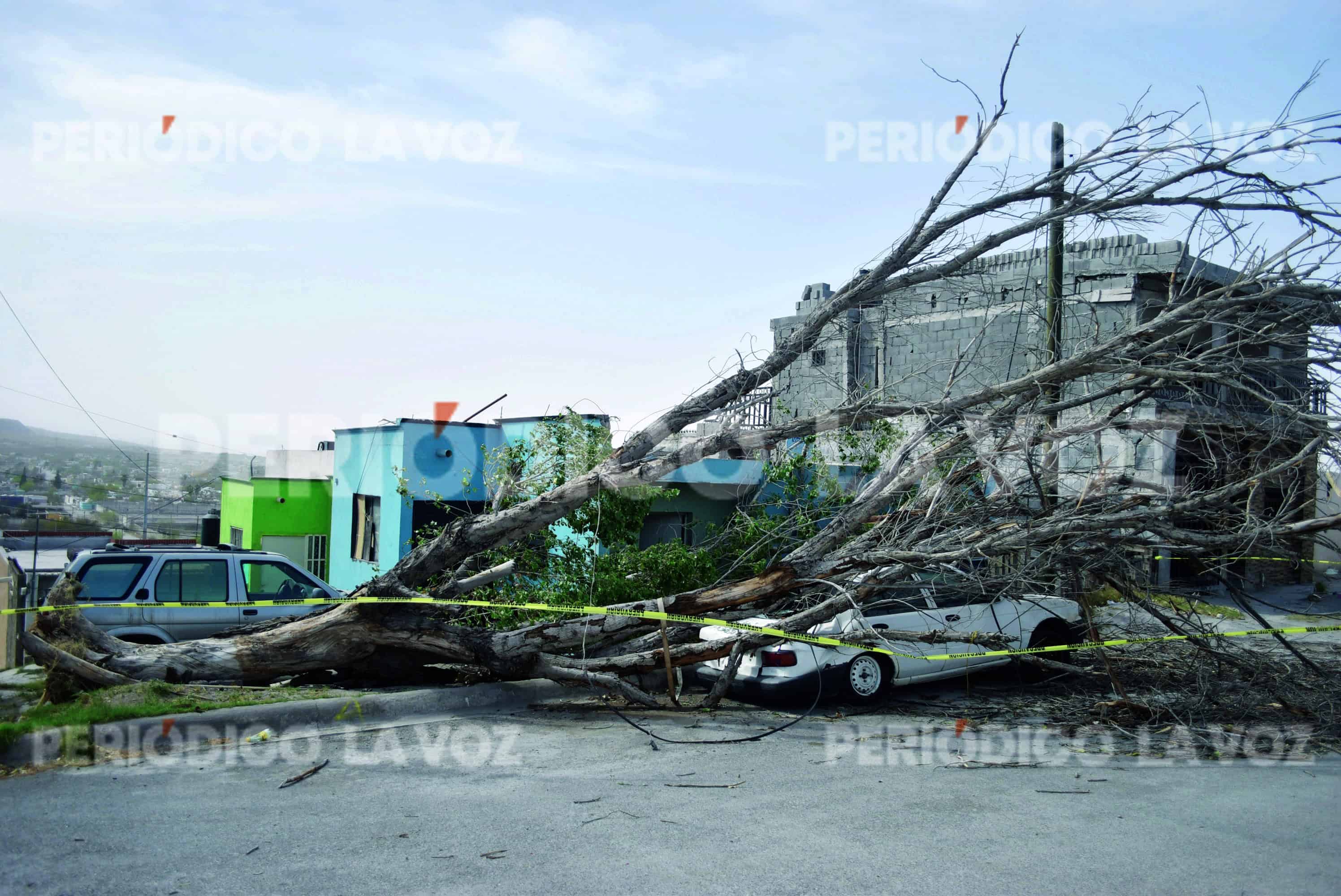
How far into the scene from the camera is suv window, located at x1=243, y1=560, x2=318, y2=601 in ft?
37.8

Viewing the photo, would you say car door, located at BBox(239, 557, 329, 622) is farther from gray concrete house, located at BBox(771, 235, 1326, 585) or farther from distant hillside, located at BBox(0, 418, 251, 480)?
distant hillside, located at BBox(0, 418, 251, 480)

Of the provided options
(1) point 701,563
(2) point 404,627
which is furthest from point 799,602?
(2) point 404,627

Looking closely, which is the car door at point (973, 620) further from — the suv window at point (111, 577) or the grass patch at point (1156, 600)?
the suv window at point (111, 577)

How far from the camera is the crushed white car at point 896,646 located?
29.6 ft

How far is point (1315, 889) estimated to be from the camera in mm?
4848

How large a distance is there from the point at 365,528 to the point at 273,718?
1210cm

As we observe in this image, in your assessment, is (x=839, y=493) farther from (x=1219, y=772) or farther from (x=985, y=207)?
(x=1219, y=772)

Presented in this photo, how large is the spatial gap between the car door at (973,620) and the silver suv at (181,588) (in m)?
6.93

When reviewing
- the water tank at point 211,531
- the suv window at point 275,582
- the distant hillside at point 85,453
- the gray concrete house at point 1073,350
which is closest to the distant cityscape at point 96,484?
the distant hillside at point 85,453

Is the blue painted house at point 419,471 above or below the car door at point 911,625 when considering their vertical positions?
above

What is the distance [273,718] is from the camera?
741 centimetres

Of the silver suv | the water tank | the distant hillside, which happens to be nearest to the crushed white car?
the silver suv

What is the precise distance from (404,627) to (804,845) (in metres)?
4.65

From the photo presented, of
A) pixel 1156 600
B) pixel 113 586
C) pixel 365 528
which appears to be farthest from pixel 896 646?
pixel 365 528
